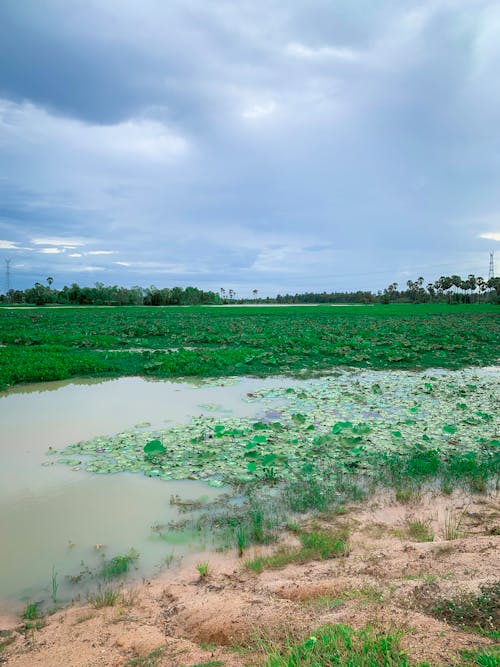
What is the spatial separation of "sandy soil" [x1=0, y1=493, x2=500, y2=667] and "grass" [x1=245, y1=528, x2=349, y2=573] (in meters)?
0.08

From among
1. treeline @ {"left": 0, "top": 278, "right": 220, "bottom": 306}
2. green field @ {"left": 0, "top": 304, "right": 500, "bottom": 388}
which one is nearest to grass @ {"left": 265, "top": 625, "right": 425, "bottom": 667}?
green field @ {"left": 0, "top": 304, "right": 500, "bottom": 388}

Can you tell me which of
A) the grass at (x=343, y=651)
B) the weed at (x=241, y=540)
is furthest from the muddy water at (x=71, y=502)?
the grass at (x=343, y=651)

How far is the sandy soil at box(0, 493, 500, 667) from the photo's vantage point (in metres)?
2.40

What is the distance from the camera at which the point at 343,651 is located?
7.09 ft

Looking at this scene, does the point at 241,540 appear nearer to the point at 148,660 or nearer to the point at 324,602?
the point at 324,602

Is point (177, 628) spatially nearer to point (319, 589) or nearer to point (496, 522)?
point (319, 589)

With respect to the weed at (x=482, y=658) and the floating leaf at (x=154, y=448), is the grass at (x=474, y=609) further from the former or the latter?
the floating leaf at (x=154, y=448)

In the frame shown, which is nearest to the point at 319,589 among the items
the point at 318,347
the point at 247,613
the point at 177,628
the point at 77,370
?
the point at 247,613

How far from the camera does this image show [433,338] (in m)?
19.8

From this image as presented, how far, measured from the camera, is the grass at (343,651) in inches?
81.9

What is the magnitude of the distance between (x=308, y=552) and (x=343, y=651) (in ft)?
4.60

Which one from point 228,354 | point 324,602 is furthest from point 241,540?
point 228,354

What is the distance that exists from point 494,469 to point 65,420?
701 centimetres

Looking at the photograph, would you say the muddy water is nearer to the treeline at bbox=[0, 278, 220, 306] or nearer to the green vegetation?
the green vegetation
